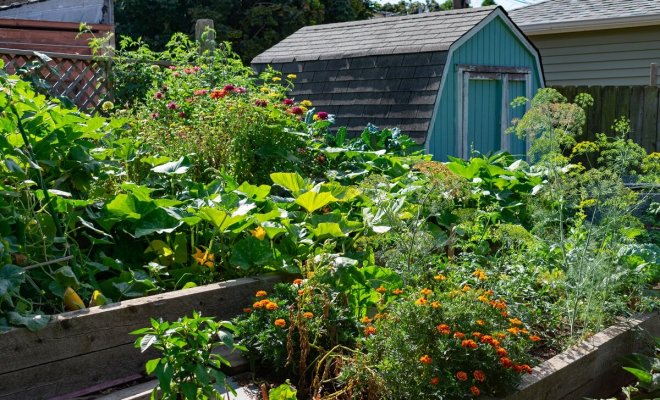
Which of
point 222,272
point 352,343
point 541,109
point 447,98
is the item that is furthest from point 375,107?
point 352,343

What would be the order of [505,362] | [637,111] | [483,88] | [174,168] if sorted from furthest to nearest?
1. [637,111]
2. [483,88]
3. [174,168]
4. [505,362]

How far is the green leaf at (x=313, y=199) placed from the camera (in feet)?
13.5

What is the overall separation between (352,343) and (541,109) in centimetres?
193

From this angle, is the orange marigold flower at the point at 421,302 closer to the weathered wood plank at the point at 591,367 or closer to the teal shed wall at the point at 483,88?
the weathered wood plank at the point at 591,367

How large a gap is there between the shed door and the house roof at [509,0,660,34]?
4.75 meters

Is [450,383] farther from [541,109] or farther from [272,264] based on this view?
[541,109]

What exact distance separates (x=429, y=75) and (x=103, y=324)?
18.6 ft

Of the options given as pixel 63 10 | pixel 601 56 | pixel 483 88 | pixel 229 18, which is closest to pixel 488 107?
pixel 483 88

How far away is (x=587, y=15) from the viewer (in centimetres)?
1416

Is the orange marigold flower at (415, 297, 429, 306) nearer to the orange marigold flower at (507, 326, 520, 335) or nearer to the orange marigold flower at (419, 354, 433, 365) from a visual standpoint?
the orange marigold flower at (419, 354, 433, 365)

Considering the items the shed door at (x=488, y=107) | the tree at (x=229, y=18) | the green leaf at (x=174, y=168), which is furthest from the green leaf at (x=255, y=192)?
the tree at (x=229, y=18)

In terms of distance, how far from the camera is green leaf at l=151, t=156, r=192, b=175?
4.21 meters

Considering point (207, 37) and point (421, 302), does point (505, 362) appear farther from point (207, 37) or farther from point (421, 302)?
point (207, 37)

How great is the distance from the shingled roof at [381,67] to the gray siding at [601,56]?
616cm
